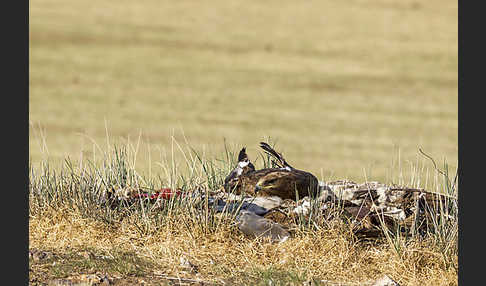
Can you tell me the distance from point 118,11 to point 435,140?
12.7 m

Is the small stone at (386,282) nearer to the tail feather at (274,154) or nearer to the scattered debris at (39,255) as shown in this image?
the tail feather at (274,154)

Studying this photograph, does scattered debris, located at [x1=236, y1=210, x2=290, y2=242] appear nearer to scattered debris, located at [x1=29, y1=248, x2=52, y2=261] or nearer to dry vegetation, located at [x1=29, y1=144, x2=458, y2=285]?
dry vegetation, located at [x1=29, y1=144, x2=458, y2=285]

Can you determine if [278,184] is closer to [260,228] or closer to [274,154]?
[274,154]

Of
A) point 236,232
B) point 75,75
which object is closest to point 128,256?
point 236,232

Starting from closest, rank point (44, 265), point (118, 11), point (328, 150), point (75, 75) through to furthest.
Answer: point (44, 265)
point (328, 150)
point (75, 75)
point (118, 11)

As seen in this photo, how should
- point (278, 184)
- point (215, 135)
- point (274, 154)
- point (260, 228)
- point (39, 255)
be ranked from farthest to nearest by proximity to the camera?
point (215, 135)
point (274, 154)
point (278, 184)
point (260, 228)
point (39, 255)

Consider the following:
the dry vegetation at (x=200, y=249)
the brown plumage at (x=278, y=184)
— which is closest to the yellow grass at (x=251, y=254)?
the dry vegetation at (x=200, y=249)

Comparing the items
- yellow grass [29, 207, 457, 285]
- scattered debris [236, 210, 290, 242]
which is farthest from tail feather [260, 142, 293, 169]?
yellow grass [29, 207, 457, 285]

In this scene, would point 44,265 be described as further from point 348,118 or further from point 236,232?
point 348,118

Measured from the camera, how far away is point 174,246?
5.07 metres

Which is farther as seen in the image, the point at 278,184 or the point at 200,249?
the point at 278,184

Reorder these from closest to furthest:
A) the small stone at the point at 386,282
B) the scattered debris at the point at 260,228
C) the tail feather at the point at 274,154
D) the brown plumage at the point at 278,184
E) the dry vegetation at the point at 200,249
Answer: the small stone at the point at 386,282
the dry vegetation at the point at 200,249
the scattered debris at the point at 260,228
the brown plumage at the point at 278,184
the tail feather at the point at 274,154

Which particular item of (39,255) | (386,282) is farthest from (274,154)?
(39,255)

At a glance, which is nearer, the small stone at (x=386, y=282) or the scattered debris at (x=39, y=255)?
the small stone at (x=386, y=282)
